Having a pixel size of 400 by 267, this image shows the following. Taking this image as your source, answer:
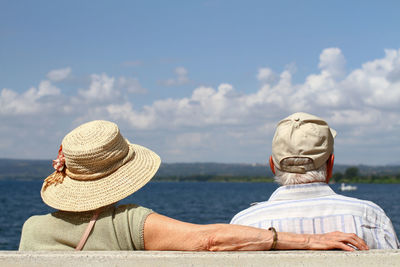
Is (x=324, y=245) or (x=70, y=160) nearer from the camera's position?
(x=324, y=245)

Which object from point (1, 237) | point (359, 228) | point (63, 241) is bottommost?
point (1, 237)

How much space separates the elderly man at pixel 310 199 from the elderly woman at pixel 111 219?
14.5 inches

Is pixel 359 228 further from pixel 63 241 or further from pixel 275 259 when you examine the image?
pixel 63 241

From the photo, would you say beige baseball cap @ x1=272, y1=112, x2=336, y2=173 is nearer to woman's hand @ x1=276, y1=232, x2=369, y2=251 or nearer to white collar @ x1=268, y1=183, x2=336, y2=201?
white collar @ x1=268, y1=183, x2=336, y2=201

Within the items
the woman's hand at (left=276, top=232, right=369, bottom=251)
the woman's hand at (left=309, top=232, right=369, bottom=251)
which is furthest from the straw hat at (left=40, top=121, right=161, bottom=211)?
the woman's hand at (left=309, top=232, right=369, bottom=251)

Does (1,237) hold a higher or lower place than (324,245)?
lower

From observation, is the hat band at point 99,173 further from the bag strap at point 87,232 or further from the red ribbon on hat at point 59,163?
the bag strap at point 87,232

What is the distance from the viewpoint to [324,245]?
240 centimetres

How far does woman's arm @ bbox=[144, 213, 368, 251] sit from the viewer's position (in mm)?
2398

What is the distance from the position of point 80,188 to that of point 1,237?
2350 centimetres

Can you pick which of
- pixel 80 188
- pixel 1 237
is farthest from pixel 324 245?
pixel 1 237

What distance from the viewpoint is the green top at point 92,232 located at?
8.41ft

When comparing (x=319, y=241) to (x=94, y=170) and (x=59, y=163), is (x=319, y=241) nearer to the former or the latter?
(x=94, y=170)

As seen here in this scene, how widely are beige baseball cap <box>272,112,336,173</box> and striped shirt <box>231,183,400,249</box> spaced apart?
0.14 metres
